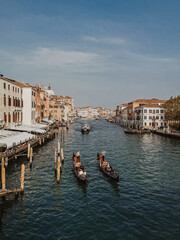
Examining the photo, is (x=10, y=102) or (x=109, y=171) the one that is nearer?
(x=109, y=171)

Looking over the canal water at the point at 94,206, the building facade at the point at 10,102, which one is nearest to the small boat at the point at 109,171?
the canal water at the point at 94,206

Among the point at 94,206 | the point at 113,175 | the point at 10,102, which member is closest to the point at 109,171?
the point at 113,175

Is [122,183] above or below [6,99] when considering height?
below

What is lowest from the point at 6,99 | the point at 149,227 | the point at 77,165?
the point at 149,227

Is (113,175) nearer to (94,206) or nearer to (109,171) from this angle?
(109,171)

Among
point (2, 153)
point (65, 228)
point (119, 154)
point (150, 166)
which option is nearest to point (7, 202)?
point (65, 228)

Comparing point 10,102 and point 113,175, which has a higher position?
point 10,102

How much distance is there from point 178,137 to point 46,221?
1949 inches

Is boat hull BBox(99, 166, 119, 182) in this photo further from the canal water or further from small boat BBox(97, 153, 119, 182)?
A: the canal water

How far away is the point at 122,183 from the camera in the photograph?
21750 mm

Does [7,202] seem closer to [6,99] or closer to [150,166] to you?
[150,166]

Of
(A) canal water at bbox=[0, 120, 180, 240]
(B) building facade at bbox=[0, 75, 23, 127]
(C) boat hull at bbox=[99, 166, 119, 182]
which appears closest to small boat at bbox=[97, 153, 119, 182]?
(C) boat hull at bbox=[99, 166, 119, 182]

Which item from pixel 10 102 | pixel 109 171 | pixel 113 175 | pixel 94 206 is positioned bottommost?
pixel 94 206

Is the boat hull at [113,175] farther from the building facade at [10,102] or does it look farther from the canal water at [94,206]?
the building facade at [10,102]
